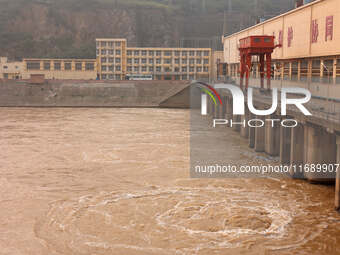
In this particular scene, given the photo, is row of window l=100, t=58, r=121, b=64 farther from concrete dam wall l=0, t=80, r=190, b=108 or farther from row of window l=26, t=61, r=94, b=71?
concrete dam wall l=0, t=80, r=190, b=108

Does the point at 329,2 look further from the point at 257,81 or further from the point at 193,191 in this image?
the point at 193,191

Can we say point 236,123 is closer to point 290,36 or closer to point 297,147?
point 290,36

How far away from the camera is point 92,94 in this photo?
7319cm

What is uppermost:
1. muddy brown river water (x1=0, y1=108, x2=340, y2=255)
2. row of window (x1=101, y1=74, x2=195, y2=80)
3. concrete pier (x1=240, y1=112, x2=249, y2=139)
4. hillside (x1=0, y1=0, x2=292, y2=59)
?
hillside (x1=0, y1=0, x2=292, y2=59)

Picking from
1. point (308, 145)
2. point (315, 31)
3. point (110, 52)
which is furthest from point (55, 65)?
point (308, 145)

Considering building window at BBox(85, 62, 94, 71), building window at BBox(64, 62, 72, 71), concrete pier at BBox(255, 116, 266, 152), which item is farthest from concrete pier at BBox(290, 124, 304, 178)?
building window at BBox(64, 62, 72, 71)

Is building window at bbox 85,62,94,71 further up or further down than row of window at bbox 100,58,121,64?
further down

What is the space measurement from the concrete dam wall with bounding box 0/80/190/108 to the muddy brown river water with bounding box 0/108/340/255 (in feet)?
136

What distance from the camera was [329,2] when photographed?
96.4 feet

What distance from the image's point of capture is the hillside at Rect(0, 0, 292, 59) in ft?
427

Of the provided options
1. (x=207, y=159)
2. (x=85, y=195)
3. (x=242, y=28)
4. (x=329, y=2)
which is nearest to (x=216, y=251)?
(x=85, y=195)

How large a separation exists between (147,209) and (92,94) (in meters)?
57.2

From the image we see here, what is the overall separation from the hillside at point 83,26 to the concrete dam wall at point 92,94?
53.7 metres

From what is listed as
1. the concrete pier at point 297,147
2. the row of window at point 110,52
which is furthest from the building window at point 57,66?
the concrete pier at point 297,147
